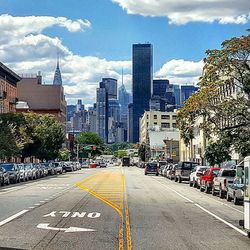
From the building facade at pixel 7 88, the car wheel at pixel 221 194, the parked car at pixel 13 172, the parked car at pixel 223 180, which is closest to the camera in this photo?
the parked car at pixel 223 180

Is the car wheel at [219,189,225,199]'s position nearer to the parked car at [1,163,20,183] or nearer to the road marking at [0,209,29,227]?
the road marking at [0,209,29,227]

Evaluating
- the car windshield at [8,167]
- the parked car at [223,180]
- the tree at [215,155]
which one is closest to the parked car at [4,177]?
the car windshield at [8,167]

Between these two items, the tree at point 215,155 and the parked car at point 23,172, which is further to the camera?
the parked car at point 23,172

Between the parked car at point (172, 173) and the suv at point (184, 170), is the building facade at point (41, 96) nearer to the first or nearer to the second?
the parked car at point (172, 173)

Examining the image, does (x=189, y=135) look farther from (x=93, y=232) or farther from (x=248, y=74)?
(x=93, y=232)

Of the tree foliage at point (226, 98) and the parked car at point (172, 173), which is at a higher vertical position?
the tree foliage at point (226, 98)

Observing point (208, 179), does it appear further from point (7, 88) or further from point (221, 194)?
point (7, 88)

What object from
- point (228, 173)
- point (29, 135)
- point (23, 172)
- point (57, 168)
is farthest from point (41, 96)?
point (228, 173)

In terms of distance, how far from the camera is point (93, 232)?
15172 mm

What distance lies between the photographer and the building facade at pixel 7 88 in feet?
276

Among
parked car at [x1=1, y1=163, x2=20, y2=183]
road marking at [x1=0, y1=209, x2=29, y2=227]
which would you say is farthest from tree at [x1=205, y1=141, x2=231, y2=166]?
road marking at [x1=0, y1=209, x2=29, y2=227]

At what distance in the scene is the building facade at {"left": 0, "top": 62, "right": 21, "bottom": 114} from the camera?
276 ft

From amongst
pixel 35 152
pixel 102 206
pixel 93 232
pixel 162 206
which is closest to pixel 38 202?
pixel 102 206

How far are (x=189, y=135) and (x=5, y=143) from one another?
24.2m
